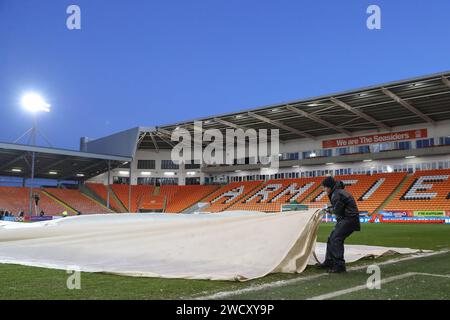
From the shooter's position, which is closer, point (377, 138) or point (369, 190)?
point (369, 190)

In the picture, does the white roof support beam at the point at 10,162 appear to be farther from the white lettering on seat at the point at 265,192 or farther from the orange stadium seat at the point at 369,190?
the orange stadium seat at the point at 369,190

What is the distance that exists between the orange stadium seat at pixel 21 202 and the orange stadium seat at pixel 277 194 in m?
17.8

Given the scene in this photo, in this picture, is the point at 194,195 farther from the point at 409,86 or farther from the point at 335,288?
the point at 335,288

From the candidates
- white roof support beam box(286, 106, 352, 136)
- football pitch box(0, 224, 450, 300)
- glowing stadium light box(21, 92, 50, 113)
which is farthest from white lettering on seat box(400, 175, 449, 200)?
glowing stadium light box(21, 92, 50, 113)

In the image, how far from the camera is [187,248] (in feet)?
23.1

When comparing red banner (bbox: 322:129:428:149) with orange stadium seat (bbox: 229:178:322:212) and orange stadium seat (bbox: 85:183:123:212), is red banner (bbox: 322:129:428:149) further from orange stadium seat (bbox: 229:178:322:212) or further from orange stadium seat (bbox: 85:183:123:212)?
orange stadium seat (bbox: 85:183:123:212)

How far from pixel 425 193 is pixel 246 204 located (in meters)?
17.0

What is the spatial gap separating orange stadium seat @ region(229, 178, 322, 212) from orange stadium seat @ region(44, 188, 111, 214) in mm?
14632

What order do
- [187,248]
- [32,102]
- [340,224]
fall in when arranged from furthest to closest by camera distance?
1. [32,102]
2. [187,248]
3. [340,224]

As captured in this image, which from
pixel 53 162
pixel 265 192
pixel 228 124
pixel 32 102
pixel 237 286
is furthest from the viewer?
pixel 265 192

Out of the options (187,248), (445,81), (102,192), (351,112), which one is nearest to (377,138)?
(351,112)

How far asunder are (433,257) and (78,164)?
137 feet

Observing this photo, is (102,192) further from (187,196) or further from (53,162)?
(187,196)

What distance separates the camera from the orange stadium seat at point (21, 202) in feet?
130
